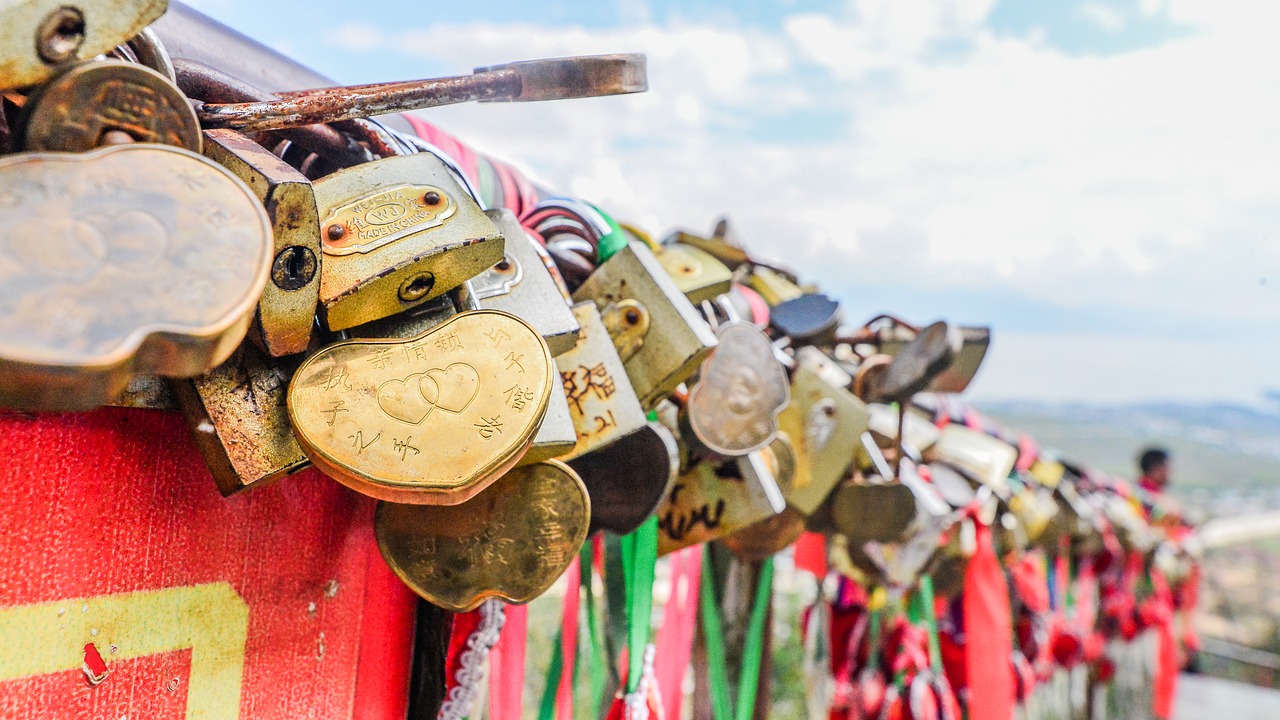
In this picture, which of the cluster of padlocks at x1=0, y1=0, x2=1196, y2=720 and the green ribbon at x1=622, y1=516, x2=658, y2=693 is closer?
the cluster of padlocks at x1=0, y1=0, x2=1196, y2=720

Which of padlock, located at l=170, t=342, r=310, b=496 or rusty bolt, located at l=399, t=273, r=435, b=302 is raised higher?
rusty bolt, located at l=399, t=273, r=435, b=302

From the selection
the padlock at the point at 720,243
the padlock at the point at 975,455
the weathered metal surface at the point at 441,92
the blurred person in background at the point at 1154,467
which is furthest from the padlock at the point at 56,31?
the blurred person in background at the point at 1154,467

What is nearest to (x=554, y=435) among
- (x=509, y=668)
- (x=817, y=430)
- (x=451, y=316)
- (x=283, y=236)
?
(x=451, y=316)

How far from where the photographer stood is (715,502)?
0.97 m

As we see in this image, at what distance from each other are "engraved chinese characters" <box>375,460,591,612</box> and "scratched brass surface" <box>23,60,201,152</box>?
324mm

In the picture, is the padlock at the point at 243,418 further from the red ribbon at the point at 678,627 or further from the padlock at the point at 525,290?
the red ribbon at the point at 678,627

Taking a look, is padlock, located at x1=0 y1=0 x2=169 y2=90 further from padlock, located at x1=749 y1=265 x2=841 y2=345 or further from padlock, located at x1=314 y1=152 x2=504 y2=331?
padlock, located at x1=749 y1=265 x2=841 y2=345

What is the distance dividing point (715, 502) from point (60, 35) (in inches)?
29.8

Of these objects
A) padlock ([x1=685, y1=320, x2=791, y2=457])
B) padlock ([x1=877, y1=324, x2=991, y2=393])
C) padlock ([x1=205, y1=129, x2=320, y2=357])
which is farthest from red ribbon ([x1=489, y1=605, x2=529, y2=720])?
padlock ([x1=877, y1=324, x2=991, y2=393])

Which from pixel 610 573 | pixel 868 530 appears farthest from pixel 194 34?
pixel 868 530

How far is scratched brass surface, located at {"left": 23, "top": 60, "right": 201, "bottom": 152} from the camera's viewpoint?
0.35m

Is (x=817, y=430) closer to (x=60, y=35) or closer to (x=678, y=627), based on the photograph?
(x=678, y=627)

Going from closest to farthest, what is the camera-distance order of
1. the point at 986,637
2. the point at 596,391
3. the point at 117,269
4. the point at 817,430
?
the point at 117,269
the point at 596,391
the point at 817,430
the point at 986,637

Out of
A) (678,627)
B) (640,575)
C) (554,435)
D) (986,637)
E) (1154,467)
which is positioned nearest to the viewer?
(554,435)
